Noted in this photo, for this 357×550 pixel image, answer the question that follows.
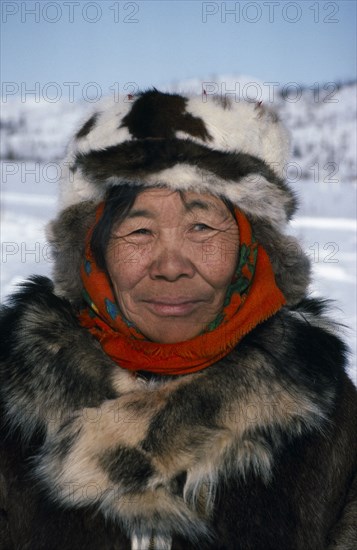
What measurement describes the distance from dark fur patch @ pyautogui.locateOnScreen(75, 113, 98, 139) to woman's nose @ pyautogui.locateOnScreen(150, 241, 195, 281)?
1.17ft

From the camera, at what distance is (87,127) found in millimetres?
1844

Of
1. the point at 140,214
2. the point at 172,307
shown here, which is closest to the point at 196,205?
the point at 140,214

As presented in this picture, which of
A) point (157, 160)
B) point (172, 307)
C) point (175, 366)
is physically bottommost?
point (175, 366)

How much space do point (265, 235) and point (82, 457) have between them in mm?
712

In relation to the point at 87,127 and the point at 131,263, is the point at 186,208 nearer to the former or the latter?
the point at 131,263

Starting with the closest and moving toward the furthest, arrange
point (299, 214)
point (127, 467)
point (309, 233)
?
1. point (127, 467)
2. point (309, 233)
3. point (299, 214)

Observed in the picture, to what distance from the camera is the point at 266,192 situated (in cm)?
180

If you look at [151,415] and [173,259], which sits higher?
[173,259]

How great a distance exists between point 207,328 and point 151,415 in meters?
0.27

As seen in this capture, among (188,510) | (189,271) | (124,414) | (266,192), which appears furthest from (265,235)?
(188,510)

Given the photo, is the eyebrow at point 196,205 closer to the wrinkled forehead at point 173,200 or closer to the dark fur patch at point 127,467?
the wrinkled forehead at point 173,200

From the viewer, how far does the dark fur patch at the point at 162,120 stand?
5.56 ft

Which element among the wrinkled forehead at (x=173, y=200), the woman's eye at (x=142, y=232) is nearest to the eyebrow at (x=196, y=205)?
the wrinkled forehead at (x=173, y=200)

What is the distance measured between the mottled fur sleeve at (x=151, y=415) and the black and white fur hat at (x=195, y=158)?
22 centimetres
